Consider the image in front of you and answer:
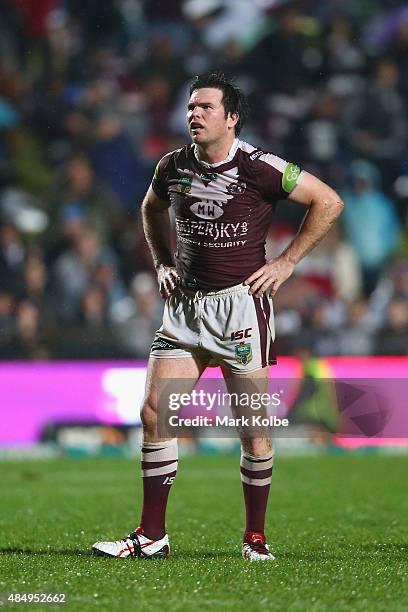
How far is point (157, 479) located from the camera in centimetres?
566

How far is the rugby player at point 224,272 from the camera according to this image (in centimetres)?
561

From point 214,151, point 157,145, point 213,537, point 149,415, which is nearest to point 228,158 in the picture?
point 214,151

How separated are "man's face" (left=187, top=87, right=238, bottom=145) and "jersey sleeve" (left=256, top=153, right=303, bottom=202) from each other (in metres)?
0.23

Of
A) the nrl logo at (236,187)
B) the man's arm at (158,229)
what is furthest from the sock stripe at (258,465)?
the nrl logo at (236,187)

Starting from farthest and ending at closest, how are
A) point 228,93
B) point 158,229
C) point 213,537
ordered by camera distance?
point 213,537, point 158,229, point 228,93

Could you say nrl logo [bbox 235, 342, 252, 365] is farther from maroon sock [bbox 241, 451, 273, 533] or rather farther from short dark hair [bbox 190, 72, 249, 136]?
short dark hair [bbox 190, 72, 249, 136]

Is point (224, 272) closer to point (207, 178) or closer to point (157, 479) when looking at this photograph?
point (207, 178)

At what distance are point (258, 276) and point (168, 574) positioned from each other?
1480 mm

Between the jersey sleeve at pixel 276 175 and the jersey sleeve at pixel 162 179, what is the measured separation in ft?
1.53

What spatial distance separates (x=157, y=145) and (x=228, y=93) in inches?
413

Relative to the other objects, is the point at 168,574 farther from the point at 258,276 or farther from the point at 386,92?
the point at 386,92

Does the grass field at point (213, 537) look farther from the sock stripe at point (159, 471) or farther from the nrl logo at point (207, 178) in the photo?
the nrl logo at point (207, 178)

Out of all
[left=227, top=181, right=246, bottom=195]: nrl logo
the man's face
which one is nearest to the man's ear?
the man's face

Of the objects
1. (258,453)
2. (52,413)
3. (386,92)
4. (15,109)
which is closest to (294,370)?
(52,413)
